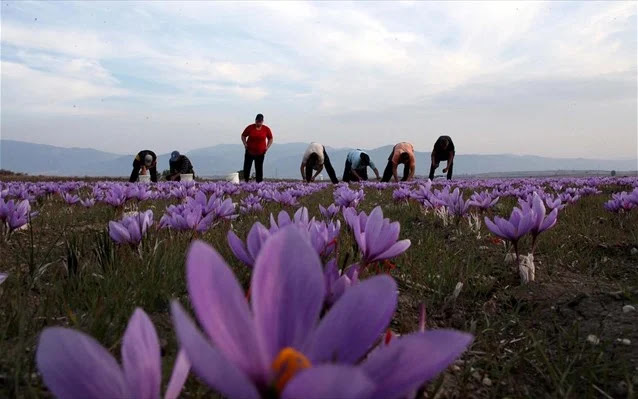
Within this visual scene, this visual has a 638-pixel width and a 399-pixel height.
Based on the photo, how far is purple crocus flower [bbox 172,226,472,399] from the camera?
0.57 meters

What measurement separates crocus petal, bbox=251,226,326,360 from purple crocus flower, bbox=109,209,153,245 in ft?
6.60

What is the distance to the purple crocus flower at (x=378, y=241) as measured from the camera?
1648 mm

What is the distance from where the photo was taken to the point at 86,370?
26.5 inches

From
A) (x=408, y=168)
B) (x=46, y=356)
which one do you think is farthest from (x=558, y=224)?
(x=408, y=168)

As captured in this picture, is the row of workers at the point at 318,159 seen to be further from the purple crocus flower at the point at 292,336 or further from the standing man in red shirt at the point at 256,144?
the purple crocus flower at the point at 292,336

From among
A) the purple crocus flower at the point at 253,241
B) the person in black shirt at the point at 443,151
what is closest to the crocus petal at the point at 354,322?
the purple crocus flower at the point at 253,241

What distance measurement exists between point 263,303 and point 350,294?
0.13 meters

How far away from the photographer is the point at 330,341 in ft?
2.31

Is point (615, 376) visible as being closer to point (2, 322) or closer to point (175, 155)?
Answer: point (2, 322)

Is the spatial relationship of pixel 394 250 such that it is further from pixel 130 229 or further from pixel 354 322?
pixel 130 229

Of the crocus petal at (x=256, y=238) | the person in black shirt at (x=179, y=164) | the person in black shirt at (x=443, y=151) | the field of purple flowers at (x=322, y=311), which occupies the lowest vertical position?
the field of purple flowers at (x=322, y=311)

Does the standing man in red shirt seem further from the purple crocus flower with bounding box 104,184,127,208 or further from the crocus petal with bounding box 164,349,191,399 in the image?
the crocus petal with bounding box 164,349,191,399

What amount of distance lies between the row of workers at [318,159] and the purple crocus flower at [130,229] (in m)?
14.8

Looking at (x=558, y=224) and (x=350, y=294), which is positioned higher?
(x=350, y=294)
